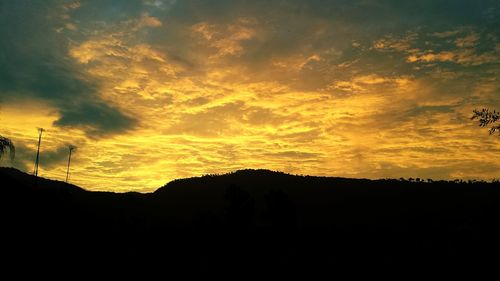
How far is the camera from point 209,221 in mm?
61719

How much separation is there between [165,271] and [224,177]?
87.4 meters

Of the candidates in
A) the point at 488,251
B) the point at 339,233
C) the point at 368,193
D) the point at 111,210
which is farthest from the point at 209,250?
the point at 368,193

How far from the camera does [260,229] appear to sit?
220ft

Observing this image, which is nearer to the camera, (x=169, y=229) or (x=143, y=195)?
(x=169, y=229)

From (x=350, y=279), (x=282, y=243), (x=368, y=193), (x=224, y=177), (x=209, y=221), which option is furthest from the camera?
(x=224, y=177)

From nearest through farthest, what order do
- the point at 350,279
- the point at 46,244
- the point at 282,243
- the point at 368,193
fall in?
the point at 46,244 → the point at 350,279 → the point at 282,243 → the point at 368,193

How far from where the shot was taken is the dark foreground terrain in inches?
993

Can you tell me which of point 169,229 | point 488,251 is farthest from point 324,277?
point 169,229

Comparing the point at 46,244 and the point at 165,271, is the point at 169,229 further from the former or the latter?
the point at 46,244

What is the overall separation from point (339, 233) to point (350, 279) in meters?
31.3

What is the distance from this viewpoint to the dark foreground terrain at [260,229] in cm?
2523

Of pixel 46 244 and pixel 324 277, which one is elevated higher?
pixel 46 244

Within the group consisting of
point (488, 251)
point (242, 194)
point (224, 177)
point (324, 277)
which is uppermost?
point (224, 177)

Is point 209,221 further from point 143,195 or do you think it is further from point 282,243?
point 143,195
